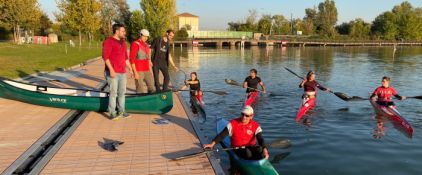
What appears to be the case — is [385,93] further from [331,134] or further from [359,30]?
[359,30]

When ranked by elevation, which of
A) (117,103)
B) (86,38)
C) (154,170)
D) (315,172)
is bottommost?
(315,172)

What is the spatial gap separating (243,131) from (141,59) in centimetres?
557

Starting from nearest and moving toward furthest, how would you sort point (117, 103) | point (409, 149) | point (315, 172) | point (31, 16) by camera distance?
1. point (315, 172)
2. point (409, 149)
3. point (117, 103)
4. point (31, 16)

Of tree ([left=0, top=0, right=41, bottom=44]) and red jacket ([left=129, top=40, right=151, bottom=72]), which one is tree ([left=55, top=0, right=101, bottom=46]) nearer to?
tree ([left=0, top=0, right=41, bottom=44])

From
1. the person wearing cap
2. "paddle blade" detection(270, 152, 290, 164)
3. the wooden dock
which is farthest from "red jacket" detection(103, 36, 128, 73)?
"paddle blade" detection(270, 152, 290, 164)

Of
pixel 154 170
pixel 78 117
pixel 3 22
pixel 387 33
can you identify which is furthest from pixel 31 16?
pixel 387 33

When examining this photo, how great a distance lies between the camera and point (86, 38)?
3142 inches


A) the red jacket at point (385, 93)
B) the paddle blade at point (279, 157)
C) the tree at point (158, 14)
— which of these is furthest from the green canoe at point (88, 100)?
the tree at point (158, 14)

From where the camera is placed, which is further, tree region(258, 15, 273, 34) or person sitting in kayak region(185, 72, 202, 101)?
tree region(258, 15, 273, 34)

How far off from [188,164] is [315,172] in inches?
126

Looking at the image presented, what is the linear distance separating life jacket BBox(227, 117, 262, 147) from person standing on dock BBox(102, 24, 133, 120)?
3956 millimetres

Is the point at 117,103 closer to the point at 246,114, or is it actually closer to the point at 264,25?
the point at 246,114

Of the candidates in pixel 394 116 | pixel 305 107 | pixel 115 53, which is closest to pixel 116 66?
pixel 115 53

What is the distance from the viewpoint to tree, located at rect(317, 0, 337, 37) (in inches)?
4816
